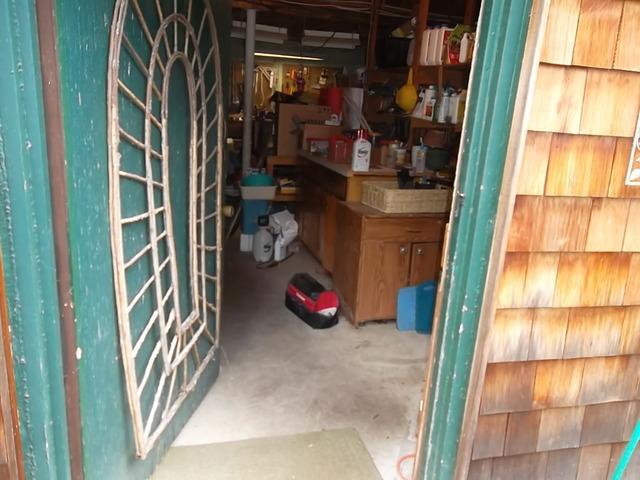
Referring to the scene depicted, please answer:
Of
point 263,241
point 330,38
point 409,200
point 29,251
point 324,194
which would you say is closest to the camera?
point 29,251

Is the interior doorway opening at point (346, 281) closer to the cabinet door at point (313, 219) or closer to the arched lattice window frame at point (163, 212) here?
the cabinet door at point (313, 219)

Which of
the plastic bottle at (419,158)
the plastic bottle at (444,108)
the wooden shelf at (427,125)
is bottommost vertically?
the plastic bottle at (419,158)

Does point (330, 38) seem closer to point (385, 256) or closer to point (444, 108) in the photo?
point (444, 108)

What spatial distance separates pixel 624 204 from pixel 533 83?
47 cm

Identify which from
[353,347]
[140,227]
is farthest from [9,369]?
[353,347]

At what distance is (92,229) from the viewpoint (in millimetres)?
1408

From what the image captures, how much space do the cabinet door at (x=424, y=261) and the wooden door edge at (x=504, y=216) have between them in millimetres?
1927

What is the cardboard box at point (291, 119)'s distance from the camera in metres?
5.07

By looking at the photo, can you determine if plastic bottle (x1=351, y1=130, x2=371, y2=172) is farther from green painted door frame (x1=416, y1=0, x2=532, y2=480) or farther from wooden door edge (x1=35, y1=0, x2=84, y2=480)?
wooden door edge (x1=35, y1=0, x2=84, y2=480)

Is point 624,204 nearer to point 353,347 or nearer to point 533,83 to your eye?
point 533,83

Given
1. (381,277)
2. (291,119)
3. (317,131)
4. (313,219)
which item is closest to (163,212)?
(381,277)

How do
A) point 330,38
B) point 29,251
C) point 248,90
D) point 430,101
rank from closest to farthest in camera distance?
point 29,251
point 430,101
point 248,90
point 330,38

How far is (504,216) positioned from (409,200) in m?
1.98

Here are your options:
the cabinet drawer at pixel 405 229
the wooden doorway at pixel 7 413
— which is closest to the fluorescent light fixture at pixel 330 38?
the cabinet drawer at pixel 405 229
